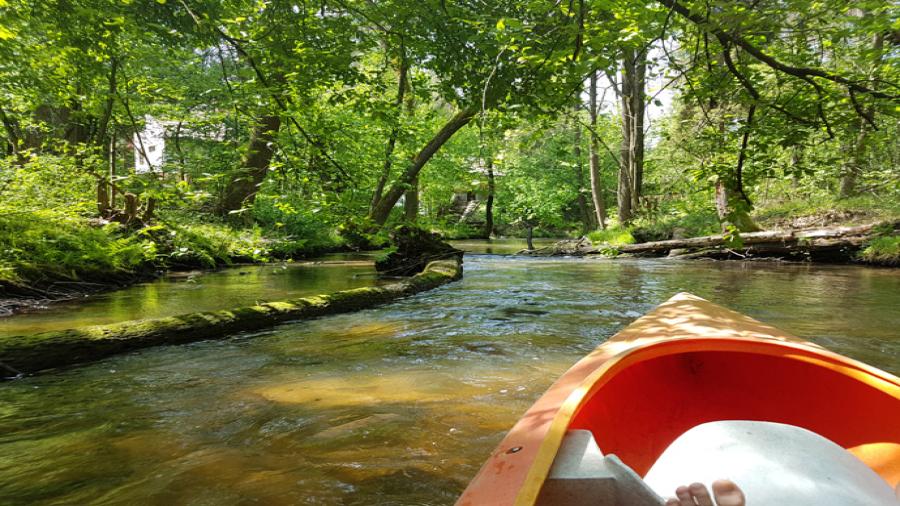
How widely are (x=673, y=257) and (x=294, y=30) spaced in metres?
10.9

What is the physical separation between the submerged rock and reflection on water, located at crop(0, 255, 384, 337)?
39 centimetres

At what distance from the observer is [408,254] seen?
9219mm

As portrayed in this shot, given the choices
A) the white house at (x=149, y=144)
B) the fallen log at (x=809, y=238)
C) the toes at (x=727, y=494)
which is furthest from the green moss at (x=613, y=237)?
the toes at (x=727, y=494)

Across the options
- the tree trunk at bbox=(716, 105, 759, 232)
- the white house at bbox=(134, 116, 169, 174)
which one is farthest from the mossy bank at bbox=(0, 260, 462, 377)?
the tree trunk at bbox=(716, 105, 759, 232)

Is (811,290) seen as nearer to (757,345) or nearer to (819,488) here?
(757,345)

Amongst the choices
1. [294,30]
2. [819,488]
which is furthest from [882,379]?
[294,30]

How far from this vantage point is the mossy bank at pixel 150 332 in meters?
3.21

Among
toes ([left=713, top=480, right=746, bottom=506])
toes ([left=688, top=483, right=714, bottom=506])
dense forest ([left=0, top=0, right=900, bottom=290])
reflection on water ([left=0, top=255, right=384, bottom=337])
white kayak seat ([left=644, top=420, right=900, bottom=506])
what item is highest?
dense forest ([left=0, top=0, right=900, bottom=290])

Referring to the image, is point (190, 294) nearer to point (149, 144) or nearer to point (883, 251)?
point (149, 144)

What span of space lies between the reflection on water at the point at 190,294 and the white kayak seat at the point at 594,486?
176 inches

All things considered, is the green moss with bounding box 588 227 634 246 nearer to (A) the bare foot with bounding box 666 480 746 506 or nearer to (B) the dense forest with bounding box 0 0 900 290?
(B) the dense forest with bounding box 0 0 900 290

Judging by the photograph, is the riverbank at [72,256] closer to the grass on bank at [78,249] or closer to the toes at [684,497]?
the grass on bank at [78,249]

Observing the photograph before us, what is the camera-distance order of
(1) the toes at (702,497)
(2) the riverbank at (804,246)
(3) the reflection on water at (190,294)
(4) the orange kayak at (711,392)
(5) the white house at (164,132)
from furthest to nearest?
(2) the riverbank at (804,246) → (5) the white house at (164,132) → (3) the reflection on water at (190,294) → (4) the orange kayak at (711,392) → (1) the toes at (702,497)

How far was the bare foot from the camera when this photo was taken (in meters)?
1.05
